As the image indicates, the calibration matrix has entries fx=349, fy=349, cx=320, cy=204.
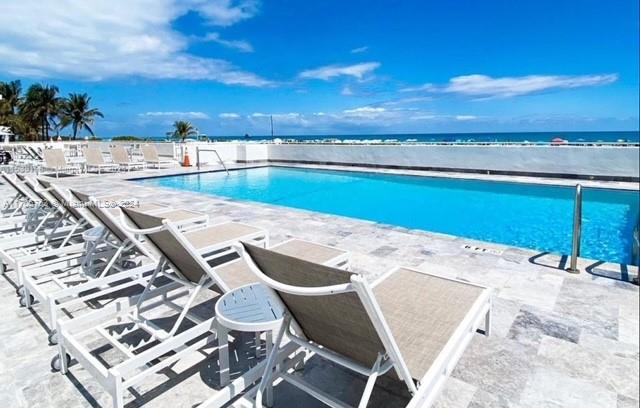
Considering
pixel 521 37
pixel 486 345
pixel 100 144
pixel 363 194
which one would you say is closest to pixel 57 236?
pixel 486 345

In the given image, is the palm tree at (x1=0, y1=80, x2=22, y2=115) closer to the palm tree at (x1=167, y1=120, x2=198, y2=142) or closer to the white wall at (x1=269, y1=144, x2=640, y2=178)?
the palm tree at (x1=167, y1=120, x2=198, y2=142)

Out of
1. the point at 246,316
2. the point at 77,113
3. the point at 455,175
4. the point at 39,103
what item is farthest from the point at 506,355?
the point at 39,103

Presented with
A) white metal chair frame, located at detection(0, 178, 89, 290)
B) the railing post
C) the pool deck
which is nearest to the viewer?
the pool deck

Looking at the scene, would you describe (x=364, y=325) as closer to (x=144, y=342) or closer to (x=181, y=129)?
(x=144, y=342)

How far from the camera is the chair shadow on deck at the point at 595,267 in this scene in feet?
11.5

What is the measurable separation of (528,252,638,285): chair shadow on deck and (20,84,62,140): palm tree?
40.0 metres

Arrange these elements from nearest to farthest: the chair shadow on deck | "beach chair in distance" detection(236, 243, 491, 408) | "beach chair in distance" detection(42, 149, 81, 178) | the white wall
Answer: "beach chair in distance" detection(236, 243, 491, 408)
the chair shadow on deck
the white wall
"beach chair in distance" detection(42, 149, 81, 178)

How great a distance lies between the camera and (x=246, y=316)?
6.09 ft

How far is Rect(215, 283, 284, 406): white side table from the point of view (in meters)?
1.71

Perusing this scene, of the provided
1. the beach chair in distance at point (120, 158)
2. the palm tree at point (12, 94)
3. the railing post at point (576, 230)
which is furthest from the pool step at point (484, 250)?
the palm tree at point (12, 94)

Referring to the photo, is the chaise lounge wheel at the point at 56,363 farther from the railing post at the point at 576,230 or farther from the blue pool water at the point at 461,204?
the blue pool water at the point at 461,204

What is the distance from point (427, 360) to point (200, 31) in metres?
27.8

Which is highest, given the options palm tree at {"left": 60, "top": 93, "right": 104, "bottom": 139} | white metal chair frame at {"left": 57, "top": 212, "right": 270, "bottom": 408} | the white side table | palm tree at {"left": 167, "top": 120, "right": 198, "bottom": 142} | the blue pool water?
palm tree at {"left": 60, "top": 93, "right": 104, "bottom": 139}

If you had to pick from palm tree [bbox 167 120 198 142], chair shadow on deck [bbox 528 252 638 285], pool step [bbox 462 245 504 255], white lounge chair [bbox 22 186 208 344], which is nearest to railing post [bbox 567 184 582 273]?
chair shadow on deck [bbox 528 252 638 285]
